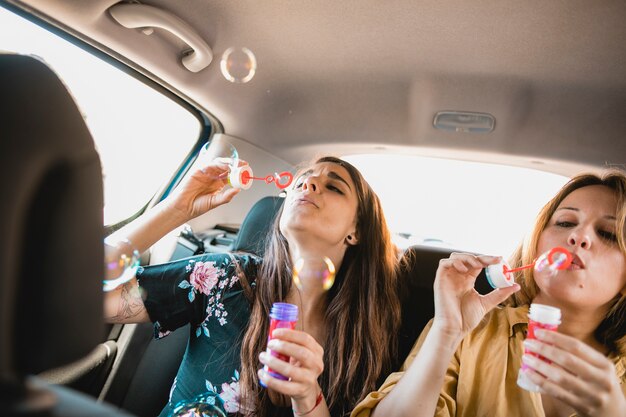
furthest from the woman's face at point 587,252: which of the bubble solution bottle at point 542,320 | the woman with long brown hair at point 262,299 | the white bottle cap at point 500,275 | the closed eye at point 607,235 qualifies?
the woman with long brown hair at point 262,299

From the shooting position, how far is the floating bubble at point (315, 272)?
5.26ft

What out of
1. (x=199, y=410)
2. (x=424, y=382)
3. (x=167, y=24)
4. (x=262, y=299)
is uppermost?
(x=167, y=24)

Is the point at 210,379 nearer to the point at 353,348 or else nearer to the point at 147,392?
the point at 353,348

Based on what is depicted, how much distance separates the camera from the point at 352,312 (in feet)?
5.72

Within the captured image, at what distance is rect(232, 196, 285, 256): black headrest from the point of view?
225 centimetres

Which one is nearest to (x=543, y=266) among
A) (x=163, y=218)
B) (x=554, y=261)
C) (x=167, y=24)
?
(x=554, y=261)

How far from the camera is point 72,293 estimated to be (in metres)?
0.53

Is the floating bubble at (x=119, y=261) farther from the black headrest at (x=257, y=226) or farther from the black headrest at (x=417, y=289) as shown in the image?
the black headrest at (x=417, y=289)

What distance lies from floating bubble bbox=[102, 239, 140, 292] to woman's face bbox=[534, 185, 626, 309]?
1174mm

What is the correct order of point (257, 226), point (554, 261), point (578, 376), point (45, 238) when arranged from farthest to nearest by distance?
point (257, 226) → point (554, 261) → point (578, 376) → point (45, 238)

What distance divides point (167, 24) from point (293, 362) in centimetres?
140

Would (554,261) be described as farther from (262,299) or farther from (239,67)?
(239,67)

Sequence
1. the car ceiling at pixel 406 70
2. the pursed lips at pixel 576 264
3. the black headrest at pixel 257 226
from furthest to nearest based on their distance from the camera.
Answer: the black headrest at pixel 257 226, the car ceiling at pixel 406 70, the pursed lips at pixel 576 264

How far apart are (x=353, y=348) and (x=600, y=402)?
2.61ft
